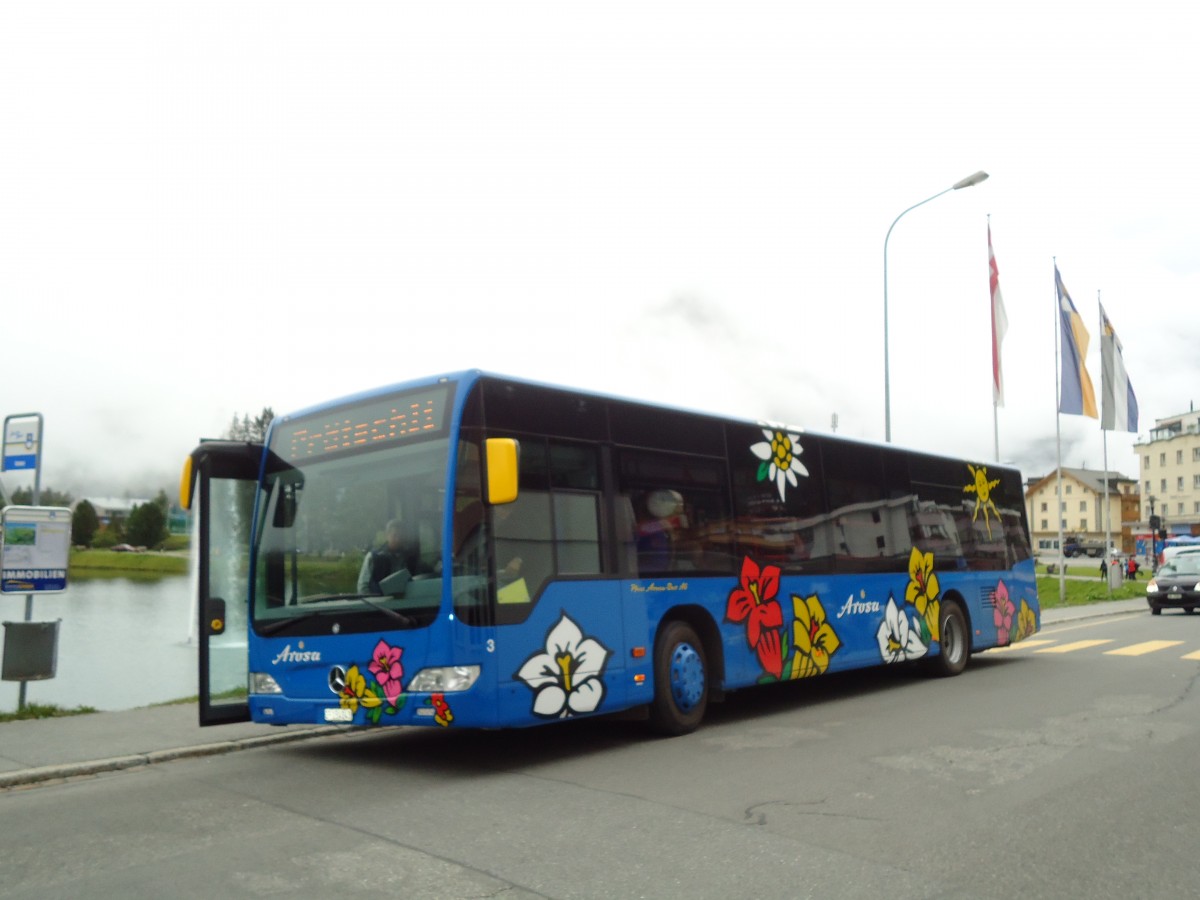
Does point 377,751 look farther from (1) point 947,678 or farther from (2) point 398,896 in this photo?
(1) point 947,678

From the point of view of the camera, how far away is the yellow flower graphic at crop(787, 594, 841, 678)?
1131 centimetres

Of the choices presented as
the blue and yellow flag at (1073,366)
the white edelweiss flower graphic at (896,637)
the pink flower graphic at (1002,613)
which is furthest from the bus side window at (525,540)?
the blue and yellow flag at (1073,366)

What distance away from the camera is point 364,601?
8.20m

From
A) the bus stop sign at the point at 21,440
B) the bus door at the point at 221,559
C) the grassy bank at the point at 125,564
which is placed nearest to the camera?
the bus door at the point at 221,559

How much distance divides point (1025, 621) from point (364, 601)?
12.0 m

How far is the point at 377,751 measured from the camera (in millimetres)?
9391

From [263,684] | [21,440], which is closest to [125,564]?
[21,440]

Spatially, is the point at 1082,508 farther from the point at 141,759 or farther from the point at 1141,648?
the point at 141,759

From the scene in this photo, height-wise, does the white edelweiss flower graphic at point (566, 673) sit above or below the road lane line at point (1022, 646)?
above

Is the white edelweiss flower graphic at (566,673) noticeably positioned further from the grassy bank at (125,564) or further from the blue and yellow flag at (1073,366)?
the blue and yellow flag at (1073,366)

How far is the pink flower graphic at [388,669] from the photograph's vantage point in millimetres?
8000

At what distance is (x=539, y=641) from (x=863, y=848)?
3118 mm

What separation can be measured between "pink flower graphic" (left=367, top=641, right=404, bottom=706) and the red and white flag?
23669 millimetres

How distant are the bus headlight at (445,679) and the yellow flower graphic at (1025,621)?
1136 centimetres
